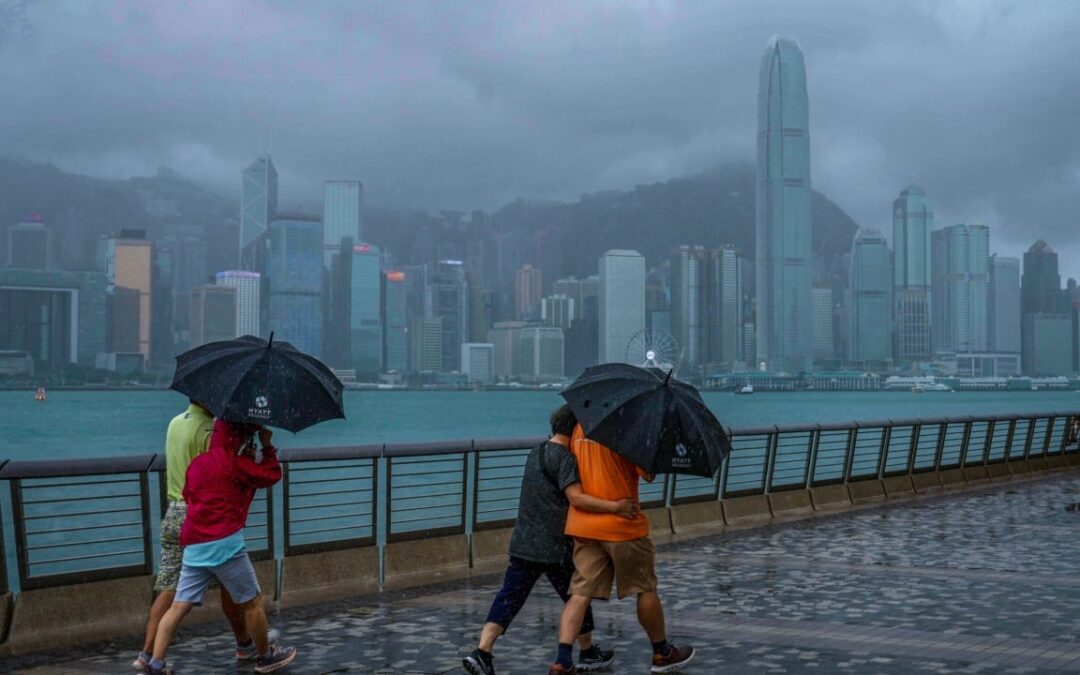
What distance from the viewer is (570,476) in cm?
766

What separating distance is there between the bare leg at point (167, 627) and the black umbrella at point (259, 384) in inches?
47.7

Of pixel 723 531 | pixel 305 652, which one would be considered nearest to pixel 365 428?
pixel 723 531

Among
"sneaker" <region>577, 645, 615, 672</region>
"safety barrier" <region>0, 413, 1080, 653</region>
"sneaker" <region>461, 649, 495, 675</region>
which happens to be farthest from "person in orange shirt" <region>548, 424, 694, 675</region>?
"safety barrier" <region>0, 413, 1080, 653</region>

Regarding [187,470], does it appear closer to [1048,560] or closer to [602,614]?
[602,614]

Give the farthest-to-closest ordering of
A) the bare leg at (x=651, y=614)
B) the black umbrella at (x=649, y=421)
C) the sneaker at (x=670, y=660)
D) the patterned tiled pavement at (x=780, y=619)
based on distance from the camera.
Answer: the patterned tiled pavement at (x=780, y=619)
the sneaker at (x=670, y=660)
the bare leg at (x=651, y=614)
the black umbrella at (x=649, y=421)

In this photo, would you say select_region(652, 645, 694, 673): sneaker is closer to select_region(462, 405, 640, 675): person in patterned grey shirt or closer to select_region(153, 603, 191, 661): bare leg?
select_region(462, 405, 640, 675): person in patterned grey shirt

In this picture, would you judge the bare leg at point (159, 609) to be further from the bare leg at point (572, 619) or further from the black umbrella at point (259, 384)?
the bare leg at point (572, 619)

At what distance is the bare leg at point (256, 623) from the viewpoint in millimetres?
8062

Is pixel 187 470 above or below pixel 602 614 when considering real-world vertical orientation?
above

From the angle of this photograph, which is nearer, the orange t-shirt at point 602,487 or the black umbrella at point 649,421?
the black umbrella at point 649,421

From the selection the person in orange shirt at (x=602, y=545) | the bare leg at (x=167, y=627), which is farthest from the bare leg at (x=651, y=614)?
the bare leg at (x=167, y=627)

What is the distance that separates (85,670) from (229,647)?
41.6 inches

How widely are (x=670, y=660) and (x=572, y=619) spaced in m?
0.76

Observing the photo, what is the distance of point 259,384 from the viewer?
7719 millimetres
